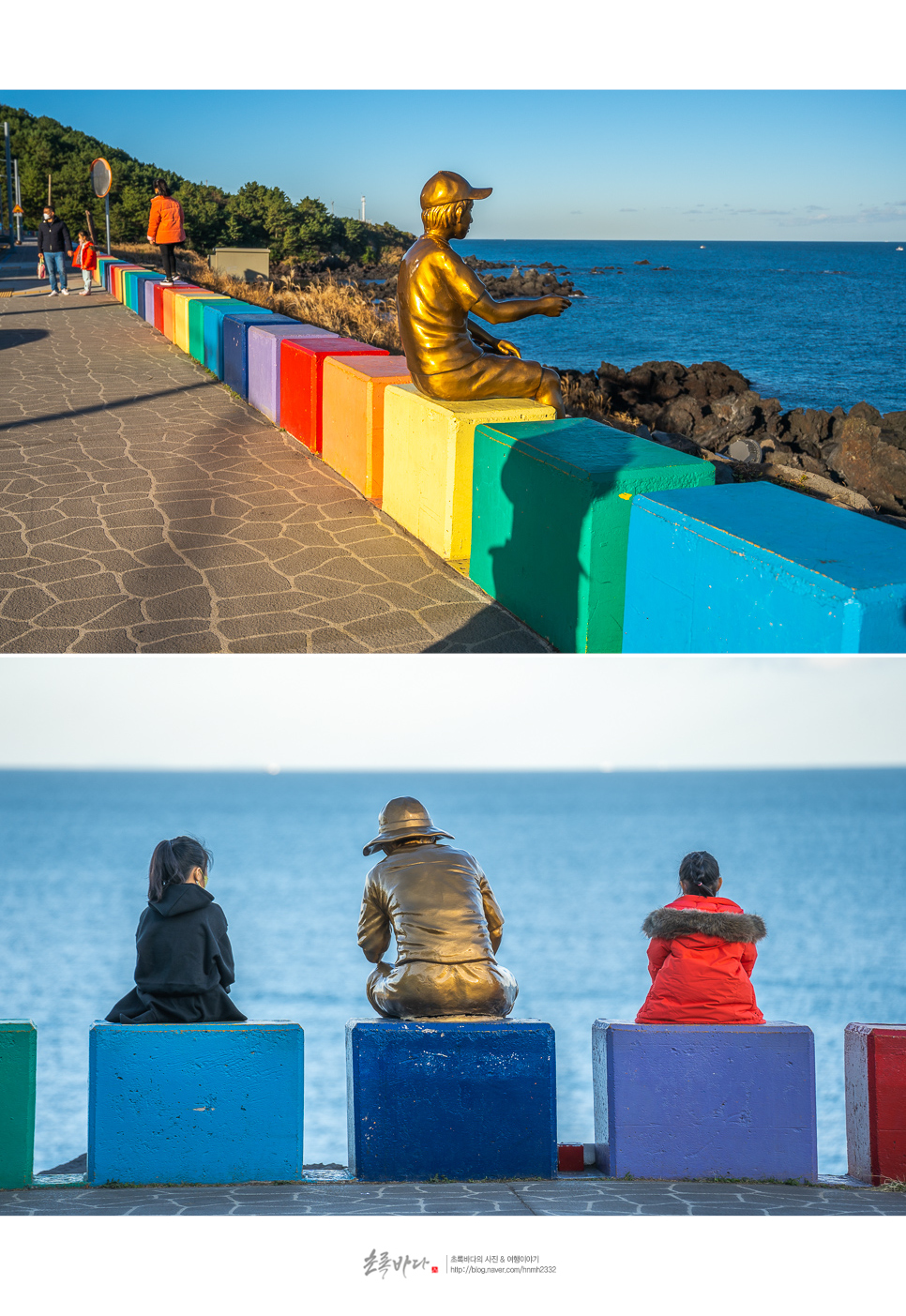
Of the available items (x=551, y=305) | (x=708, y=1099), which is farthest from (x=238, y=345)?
(x=708, y=1099)

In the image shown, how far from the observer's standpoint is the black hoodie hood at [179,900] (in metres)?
3.50

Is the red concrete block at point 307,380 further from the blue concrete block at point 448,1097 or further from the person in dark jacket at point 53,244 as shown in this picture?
the person in dark jacket at point 53,244

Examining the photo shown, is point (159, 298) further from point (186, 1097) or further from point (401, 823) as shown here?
point (186, 1097)

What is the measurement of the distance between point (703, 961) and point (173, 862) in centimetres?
174

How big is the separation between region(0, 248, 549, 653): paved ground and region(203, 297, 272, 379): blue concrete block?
1864 millimetres

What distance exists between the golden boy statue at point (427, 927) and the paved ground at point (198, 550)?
4.21 feet

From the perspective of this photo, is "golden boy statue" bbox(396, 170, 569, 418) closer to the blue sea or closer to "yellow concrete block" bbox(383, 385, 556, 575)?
"yellow concrete block" bbox(383, 385, 556, 575)

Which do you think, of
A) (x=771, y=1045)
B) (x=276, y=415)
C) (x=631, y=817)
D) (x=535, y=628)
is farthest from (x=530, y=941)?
(x=631, y=817)

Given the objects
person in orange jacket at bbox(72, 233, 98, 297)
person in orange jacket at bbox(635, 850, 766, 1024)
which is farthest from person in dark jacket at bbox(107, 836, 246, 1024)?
person in orange jacket at bbox(72, 233, 98, 297)

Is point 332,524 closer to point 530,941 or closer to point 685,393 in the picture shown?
point 530,941

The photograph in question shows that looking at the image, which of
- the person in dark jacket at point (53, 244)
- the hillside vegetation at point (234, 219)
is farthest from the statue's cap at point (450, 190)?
the hillside vegetation at point (234, 219)

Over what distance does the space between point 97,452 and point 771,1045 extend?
6130 mm

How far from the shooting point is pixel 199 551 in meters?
5.83

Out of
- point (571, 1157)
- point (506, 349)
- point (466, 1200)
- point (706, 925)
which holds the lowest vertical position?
point (571, 1157)
